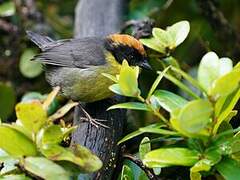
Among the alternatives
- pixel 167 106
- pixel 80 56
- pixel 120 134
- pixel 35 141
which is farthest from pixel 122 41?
pixel 35 141

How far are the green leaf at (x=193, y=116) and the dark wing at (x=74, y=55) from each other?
1531 mm

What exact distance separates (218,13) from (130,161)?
4.92 feet

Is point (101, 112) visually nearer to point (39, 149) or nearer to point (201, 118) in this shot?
point (39, 149)

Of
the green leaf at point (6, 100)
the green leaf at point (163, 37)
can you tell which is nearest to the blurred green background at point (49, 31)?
the green leaf at point (6, 100)

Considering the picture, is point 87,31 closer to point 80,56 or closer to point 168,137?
point 80,56

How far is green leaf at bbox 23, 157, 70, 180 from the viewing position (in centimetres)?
129

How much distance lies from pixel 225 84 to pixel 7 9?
7.34ft

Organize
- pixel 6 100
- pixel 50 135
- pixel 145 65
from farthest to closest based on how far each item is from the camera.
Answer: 1. pixel 6 100
2. pixel 145 65
3. pixel 50 135

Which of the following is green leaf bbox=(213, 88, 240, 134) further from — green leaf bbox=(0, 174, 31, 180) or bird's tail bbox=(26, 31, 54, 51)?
bird's tail bbox=(26, 31, 54, 51)

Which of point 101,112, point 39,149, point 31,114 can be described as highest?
point 31,114

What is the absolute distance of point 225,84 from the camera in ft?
4.10

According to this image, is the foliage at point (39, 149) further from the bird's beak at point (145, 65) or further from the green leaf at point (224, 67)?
the bird's beak at point (145, 65)

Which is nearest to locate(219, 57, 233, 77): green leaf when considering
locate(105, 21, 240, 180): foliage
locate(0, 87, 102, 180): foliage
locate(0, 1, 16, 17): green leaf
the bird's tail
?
locate(105, 21, 240, 180): foliage

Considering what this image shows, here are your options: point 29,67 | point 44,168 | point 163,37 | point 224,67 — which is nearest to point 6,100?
point 29,67
